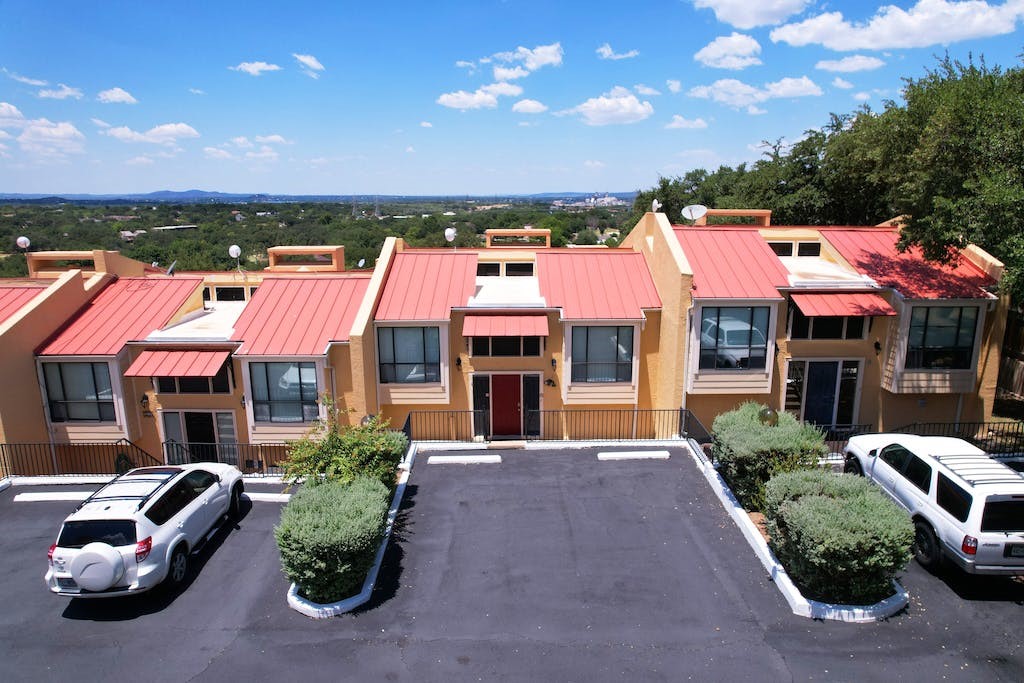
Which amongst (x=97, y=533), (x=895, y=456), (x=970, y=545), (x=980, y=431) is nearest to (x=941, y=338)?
(x=980, y=431)

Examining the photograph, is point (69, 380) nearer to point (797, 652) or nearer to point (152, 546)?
point (152, 546)

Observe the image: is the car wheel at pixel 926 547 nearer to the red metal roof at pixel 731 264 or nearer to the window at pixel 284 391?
the red metal roof at pixel 731 264

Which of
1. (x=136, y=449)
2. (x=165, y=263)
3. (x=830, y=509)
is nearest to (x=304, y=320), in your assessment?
(x=136, y=449)

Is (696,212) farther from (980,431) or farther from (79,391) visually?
(79,391)

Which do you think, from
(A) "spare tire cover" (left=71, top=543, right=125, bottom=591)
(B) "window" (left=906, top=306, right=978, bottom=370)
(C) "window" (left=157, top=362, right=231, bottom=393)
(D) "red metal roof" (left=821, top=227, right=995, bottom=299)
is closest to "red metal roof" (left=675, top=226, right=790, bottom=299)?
(D) "red metal roof" (left=821, top=227, right=995, bottom=299)

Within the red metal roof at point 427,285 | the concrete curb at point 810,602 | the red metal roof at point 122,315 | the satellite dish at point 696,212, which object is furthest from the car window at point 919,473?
the red metal roof at point 122,315

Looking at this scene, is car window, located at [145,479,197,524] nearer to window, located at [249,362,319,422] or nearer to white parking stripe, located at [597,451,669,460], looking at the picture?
window, located at [249,362,319,422]
